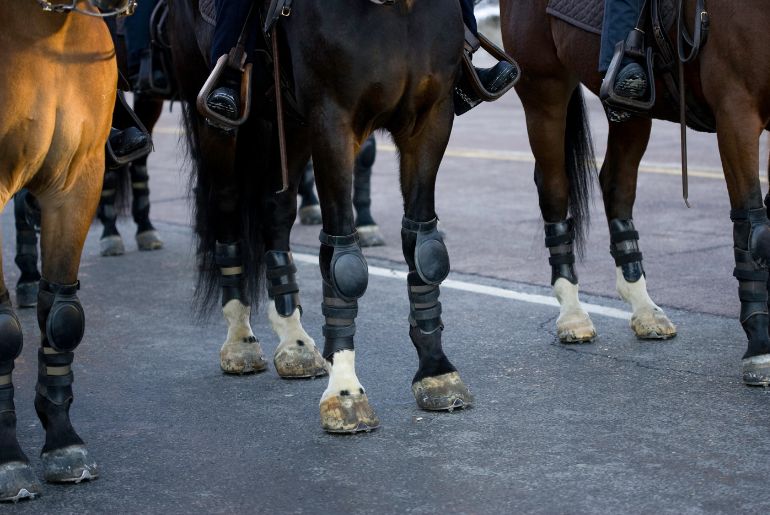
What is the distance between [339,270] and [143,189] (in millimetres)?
4977

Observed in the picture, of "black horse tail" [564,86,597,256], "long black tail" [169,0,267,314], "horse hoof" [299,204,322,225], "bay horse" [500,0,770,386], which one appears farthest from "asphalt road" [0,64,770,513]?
"horse hoof" [299,204,322,225]

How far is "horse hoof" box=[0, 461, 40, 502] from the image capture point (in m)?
4.55

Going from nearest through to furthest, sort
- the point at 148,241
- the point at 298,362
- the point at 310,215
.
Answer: the point at 298,362, the point at 148,241, the point at 310,215

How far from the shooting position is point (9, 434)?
15.2ft

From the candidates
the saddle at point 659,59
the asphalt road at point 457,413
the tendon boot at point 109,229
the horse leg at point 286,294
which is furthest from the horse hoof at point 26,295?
the saddle at point 659,59

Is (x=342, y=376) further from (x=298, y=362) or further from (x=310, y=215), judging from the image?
(x=310, y=215)

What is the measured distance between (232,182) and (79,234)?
5.54ft

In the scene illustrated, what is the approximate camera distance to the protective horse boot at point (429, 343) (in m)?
5.42

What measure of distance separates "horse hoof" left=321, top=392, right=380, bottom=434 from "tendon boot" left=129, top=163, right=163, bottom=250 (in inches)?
193

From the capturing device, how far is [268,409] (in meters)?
5.70

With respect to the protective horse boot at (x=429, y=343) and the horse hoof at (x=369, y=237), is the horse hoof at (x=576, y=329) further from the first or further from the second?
the horse hoof at (x=369, y=237)

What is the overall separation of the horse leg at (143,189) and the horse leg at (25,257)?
1515 millimetres

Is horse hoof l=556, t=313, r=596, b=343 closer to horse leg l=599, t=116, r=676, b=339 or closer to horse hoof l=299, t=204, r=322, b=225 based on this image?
horse leg l=599, t=116, r=676, b=339

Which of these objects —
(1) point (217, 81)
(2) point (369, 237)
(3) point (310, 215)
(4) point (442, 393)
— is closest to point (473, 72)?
(1) point (217, 81)
